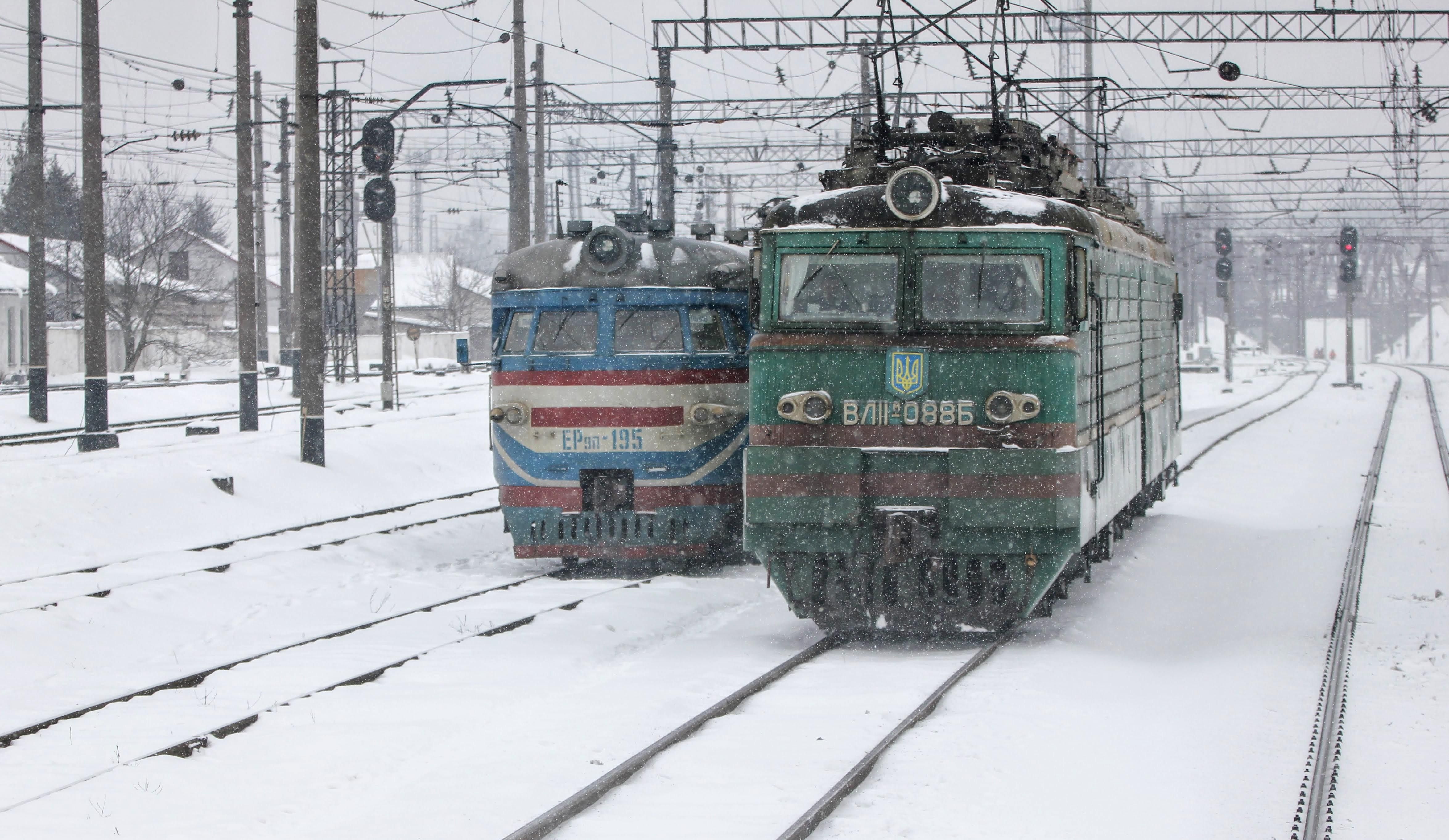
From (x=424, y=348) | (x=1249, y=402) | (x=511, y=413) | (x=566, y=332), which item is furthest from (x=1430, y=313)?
(x=511, y=413)

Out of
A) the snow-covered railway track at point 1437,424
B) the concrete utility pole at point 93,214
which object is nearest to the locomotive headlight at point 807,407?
the concrete utility pole at point 93,214

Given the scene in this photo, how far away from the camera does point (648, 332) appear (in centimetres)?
1359

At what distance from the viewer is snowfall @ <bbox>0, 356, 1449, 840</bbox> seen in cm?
692

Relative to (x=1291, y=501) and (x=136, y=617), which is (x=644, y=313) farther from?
(x=1291, y=501)

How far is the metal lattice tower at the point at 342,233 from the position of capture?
33.9 metres

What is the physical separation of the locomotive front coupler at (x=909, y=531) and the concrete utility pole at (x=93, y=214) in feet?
50.3

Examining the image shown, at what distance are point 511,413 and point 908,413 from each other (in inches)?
178

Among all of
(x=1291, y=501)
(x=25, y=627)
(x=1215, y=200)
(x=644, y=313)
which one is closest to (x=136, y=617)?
(x=25, y=627)

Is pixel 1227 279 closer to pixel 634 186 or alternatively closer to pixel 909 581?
pixel 634 186


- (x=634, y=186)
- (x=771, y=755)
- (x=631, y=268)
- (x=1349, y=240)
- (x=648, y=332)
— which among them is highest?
(x=634, y=186)

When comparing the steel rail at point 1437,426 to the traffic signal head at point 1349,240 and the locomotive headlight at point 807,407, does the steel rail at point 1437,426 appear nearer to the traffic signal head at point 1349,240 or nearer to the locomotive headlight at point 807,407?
the traffic signal head at point 1349,240

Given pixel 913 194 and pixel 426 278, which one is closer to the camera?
pixel 913 194

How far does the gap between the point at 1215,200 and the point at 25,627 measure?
172 ft

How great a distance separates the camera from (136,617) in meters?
11.6
